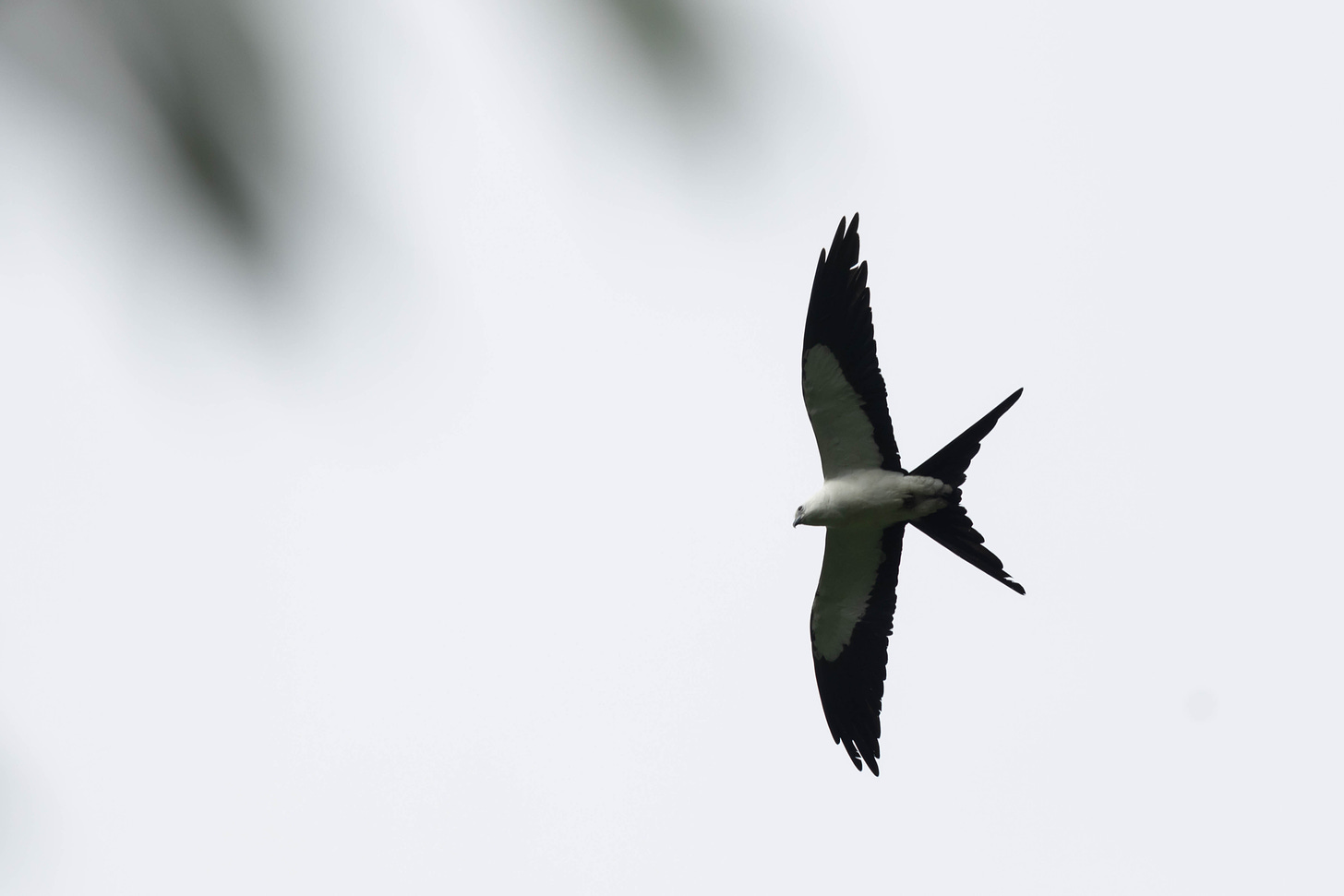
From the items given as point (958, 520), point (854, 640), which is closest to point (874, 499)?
point (958, 520)

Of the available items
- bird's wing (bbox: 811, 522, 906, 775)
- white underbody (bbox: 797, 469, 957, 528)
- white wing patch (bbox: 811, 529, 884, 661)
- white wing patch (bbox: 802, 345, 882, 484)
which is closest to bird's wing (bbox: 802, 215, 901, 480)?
white wing patch (bbox: 802, 345, 882, 484)

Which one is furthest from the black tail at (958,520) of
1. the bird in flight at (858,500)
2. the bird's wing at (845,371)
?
the bird's wing at (845,371)

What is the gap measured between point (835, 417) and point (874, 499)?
35.0 inches

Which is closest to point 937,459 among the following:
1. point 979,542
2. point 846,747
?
point 979,542

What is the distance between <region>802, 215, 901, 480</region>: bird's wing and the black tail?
644 mm

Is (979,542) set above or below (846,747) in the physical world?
above

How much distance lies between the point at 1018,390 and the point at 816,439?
7.78 ft

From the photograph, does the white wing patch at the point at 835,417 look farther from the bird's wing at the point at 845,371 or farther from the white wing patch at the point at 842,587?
the white wing patch at the point at 842,587

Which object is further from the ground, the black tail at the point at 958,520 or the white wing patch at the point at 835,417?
the white wing patch at the point at 835,417

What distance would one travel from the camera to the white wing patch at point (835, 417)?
1216 cm

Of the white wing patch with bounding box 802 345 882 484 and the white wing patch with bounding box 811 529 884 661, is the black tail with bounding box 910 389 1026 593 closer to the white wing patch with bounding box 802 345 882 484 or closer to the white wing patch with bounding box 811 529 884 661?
the white wing patch with bounding box 802 345 882 484

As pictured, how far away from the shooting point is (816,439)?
1277 cm

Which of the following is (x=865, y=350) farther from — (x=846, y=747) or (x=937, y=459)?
(x=846, y=747)

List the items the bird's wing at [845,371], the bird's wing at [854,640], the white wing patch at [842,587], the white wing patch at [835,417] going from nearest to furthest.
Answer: the bird's wing at [845,371] → the white wing patch at [835,417] → the white wing patch at [842,587] → the bird's wing at [854,640]
